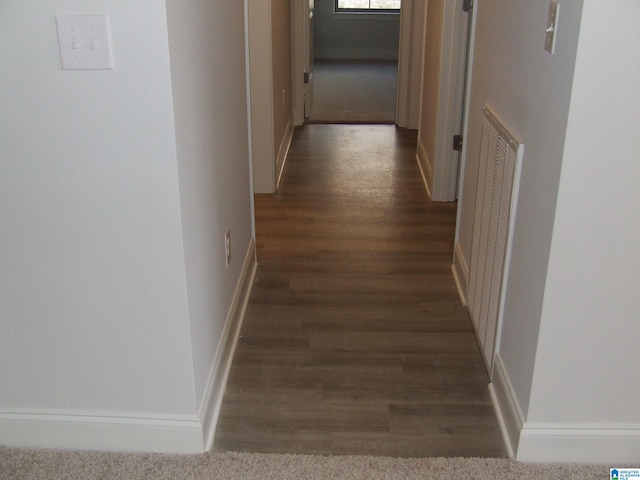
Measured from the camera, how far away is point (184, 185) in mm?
1761

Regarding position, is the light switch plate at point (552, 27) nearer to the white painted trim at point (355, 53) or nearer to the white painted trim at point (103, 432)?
the white painted trim at point (103, 432)

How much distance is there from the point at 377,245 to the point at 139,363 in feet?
5.60

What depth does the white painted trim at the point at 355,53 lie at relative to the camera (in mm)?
9445

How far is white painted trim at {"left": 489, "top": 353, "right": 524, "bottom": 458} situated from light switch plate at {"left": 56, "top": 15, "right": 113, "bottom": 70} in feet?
4.66

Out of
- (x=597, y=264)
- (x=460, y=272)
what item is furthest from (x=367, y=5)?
(x=597, y=264)

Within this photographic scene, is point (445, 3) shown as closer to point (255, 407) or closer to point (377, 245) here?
point (377, 245)

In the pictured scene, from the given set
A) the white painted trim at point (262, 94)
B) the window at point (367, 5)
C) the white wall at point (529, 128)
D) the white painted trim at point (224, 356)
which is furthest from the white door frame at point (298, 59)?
the window at point (367, 5)

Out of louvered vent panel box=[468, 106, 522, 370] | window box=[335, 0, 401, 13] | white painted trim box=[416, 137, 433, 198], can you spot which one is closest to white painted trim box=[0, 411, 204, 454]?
louvered vent panel box=[468, 106, 522, 370]

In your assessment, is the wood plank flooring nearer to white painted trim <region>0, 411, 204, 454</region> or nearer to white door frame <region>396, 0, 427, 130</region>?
white painted trim <region>0, 411, 204, 454</region>

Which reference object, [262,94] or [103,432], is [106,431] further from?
[262,94]

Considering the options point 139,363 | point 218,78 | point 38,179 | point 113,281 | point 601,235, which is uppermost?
point 218,78

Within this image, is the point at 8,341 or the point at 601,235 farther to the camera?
the point at 8,341

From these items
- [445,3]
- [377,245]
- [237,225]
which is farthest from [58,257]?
[445,3]

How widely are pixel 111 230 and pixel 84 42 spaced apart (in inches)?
18.1
